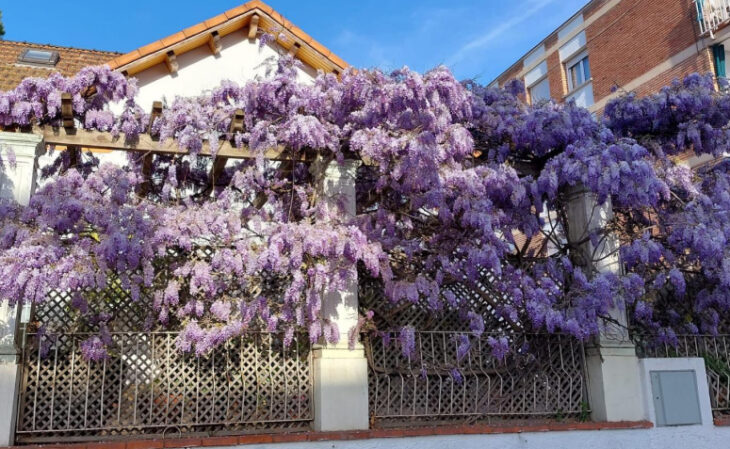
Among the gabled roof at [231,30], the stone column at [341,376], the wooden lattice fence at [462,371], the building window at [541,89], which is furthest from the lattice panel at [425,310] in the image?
the building window at [541,89]

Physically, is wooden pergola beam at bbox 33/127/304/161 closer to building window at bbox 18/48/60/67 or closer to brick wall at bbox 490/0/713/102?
building window at bbox 18/48/60/67

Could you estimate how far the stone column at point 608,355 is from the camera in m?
7.64

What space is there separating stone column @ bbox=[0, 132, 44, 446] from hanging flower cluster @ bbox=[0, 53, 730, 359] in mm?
195

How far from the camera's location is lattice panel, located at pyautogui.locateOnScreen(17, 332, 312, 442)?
6.18 meters

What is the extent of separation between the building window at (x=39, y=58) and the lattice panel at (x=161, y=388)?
8.24 meters

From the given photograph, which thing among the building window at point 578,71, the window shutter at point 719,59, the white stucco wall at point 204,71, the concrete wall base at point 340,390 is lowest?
the concrete wall base at point 340,390

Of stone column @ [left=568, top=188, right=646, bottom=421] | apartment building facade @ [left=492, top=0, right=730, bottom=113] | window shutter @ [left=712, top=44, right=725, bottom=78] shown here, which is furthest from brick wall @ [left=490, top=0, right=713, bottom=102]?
stone column @ [left=568, top=188, right=646, bottom=421]

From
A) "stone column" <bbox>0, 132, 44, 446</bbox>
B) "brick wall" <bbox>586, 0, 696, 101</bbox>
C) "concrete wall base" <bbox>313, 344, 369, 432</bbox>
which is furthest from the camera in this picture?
"brick wall" <bbox>586, 0, 696, 101</bbox>

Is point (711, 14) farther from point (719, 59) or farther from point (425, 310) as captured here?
point (425, 310)

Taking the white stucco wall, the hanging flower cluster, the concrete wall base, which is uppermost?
the white stucco wall

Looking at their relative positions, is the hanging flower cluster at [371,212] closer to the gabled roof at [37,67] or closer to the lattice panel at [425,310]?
the lattice panel at [425,310]

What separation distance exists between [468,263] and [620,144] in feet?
7.39

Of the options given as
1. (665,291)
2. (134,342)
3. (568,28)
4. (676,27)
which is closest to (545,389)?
(665,291)

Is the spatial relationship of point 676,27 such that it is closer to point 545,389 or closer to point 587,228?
point 587,228
